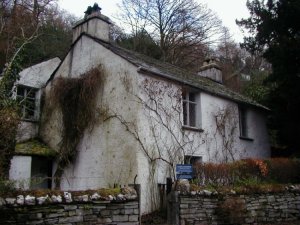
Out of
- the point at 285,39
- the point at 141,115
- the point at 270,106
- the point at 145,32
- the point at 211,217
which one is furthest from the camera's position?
the point at 145,32

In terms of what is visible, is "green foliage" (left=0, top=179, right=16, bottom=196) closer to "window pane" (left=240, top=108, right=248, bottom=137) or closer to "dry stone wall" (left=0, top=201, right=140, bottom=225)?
"dry stone wall" (left=0, top=201, right=140, bottom=225)

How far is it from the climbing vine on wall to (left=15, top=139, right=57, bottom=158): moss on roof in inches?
26.8

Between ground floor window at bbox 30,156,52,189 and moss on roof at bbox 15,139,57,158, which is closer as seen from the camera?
moss on roof at bbox 15,139,57,158

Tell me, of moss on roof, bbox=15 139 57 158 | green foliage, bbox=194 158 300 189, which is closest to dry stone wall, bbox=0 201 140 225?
green foliage, bbox=194 158 300 189

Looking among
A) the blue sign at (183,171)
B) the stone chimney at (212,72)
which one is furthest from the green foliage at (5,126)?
the stone chimney at (212,72)

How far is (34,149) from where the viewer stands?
17359 mm

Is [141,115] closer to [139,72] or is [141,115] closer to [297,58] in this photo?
[139,72]

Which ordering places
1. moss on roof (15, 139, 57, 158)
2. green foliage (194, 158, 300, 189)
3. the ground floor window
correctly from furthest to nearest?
1. the ground floor window
2. moss on roof (15, 139, 57, 158)
3. green foliage (194, 158, 300, 189)

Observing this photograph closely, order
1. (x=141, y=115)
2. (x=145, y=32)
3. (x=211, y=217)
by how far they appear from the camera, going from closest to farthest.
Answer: (x=211, y=217) → (x=141, y=115) → (x=145, y=32)

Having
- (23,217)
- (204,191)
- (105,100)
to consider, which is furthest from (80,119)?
(23,217)

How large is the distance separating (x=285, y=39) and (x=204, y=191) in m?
8.26

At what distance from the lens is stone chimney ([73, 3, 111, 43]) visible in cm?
1770

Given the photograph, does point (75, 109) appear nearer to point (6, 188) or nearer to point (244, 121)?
point (6, 188)

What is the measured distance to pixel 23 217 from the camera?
26.0ft
